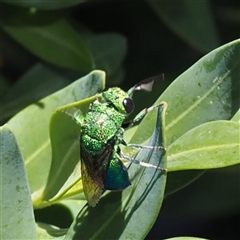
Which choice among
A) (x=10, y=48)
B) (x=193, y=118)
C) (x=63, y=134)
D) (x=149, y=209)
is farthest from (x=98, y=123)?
(x=10, y=48)

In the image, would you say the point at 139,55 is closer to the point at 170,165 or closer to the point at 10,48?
the point at 10,48

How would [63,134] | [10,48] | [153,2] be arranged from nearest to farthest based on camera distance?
[63,134]
[153,2]
[10,48]

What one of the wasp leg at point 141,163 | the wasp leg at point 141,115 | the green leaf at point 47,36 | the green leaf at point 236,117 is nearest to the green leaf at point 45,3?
the green leaf at point 47,36

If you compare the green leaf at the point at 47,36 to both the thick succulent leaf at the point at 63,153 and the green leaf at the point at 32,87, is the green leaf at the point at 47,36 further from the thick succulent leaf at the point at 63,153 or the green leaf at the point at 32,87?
the thick succulent leaf at the point at 63,153

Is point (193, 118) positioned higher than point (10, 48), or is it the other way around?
point (193, 118)

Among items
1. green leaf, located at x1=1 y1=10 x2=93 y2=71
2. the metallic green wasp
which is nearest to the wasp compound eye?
the metallic green wasp
